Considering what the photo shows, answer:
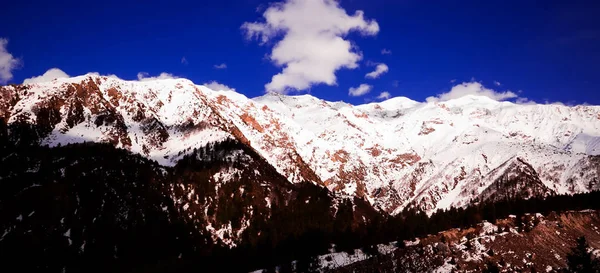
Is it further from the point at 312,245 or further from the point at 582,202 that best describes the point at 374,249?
the point at 582,202

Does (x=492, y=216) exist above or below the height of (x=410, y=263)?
above

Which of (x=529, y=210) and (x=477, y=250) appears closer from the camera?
(x=477, y=250)

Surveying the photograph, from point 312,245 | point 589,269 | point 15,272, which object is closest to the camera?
point 589,269

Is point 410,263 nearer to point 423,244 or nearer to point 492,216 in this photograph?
point 423,244

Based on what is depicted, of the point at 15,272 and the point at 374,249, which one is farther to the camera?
the point at 15,272

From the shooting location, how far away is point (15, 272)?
19062 cm

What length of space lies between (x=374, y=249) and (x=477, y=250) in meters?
29.7

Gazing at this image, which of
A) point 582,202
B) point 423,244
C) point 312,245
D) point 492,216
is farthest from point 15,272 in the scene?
point 582,202

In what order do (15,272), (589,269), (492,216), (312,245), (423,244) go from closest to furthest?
(589,269), (423,244), (492,216), (312,245), (15,272)

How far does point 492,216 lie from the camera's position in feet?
466

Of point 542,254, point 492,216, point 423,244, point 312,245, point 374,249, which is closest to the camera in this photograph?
point 542,254

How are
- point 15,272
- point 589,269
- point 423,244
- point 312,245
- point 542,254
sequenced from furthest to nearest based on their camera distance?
point 15,272, point 312,245, point 423,244, point 542,254, point 589,269

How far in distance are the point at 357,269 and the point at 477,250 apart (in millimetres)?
23342

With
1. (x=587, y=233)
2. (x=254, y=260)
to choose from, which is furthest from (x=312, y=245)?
(x=587, y=233)
